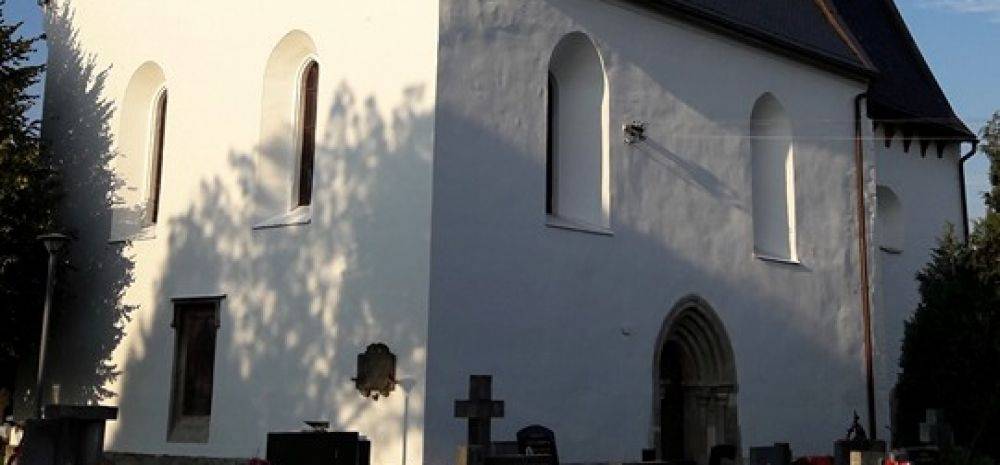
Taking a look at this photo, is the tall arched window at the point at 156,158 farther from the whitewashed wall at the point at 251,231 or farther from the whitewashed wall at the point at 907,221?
the whitewashed wall at the point at 907,221

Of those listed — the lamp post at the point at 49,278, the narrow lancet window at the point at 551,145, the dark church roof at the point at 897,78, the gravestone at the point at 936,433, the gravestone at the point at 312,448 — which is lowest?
the gravestone at the point at 312,448

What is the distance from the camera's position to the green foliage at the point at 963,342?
20.7 meters

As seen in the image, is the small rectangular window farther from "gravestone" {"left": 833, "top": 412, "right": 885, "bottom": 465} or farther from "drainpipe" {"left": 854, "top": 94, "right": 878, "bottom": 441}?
"drainpipe" {"left": 854, "top": 94, "right": 878, "bottom": 441}

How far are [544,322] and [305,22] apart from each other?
510 cm

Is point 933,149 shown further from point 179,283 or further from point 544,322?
point 179,283

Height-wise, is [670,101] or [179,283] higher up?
[670,101]

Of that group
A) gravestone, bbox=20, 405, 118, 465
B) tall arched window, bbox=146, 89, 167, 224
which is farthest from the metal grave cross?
tall arched window, bbox=146, 89, 167, 224

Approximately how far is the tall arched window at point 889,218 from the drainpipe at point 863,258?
257 cm

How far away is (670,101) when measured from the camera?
18.0 meters

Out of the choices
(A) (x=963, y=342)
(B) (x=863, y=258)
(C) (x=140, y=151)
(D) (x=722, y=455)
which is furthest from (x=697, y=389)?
(C) (x=140, y=151)

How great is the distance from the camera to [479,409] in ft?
44.7

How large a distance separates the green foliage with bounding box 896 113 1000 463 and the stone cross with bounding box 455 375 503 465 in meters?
10.2

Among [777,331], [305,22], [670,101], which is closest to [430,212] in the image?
[305,22]

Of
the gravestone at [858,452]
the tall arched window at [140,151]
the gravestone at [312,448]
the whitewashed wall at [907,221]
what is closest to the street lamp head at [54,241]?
the tall arched window at [140,151]
